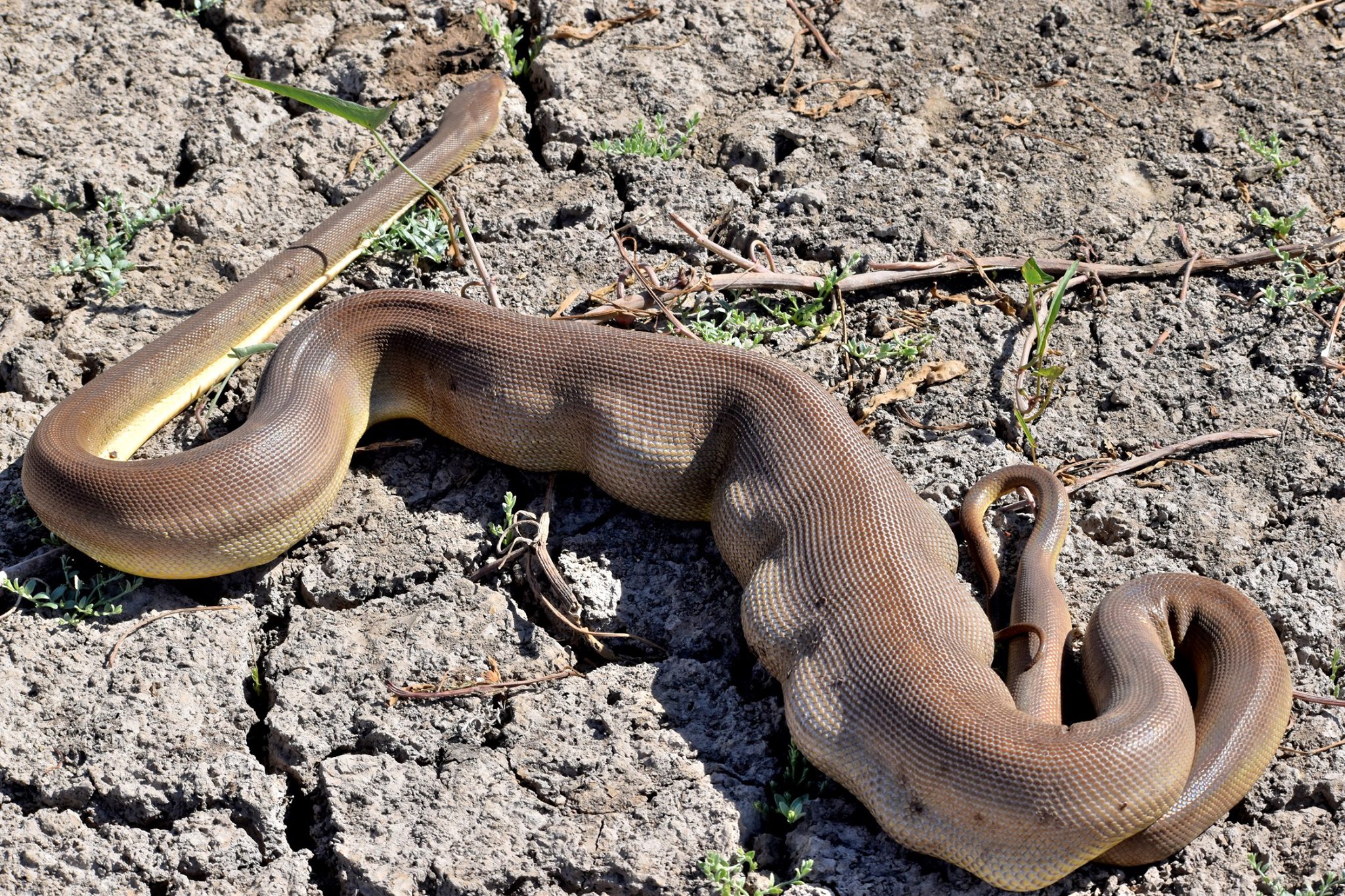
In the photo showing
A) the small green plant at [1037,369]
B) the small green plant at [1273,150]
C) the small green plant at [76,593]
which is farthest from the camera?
the small green plant at [1273,150]

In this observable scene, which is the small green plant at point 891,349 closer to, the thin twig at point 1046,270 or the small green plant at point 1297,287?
the thin twig at point 1046,270

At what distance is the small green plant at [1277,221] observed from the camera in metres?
5.81

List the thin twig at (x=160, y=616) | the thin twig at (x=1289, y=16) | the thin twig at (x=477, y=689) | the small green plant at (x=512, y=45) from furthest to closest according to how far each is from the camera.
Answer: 1. the small green plant at (x=512, y=45)
2. the thin twig at (x=1289, y=16)
3. the thin twig at (x=160, y=616)
4. the thin twig at (x=477, y=689)

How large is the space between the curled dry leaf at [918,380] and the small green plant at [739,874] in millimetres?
2107

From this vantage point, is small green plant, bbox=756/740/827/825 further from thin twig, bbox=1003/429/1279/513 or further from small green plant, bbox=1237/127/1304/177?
small green plant, bbox=1237/127/1304/177

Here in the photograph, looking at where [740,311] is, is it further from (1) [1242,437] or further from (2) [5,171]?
(2) [5,171]

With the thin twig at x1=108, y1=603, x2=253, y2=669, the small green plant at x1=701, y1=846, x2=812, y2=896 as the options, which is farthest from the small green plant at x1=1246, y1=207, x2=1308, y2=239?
the thin twig at x1=108, y1=603, x2=253, y2=669

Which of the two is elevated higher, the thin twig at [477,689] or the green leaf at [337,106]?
the green leaf at [337,106]

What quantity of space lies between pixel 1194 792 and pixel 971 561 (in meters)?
1.23

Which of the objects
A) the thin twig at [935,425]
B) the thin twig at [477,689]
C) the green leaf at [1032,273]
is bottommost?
the thin twig at [477,689]

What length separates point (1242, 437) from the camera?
505 cm

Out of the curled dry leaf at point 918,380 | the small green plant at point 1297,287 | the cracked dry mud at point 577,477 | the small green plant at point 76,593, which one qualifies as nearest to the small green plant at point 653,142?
the cracked dry mud at point 577,477

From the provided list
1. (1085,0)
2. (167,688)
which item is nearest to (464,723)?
(167,688)

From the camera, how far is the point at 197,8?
6914mm
